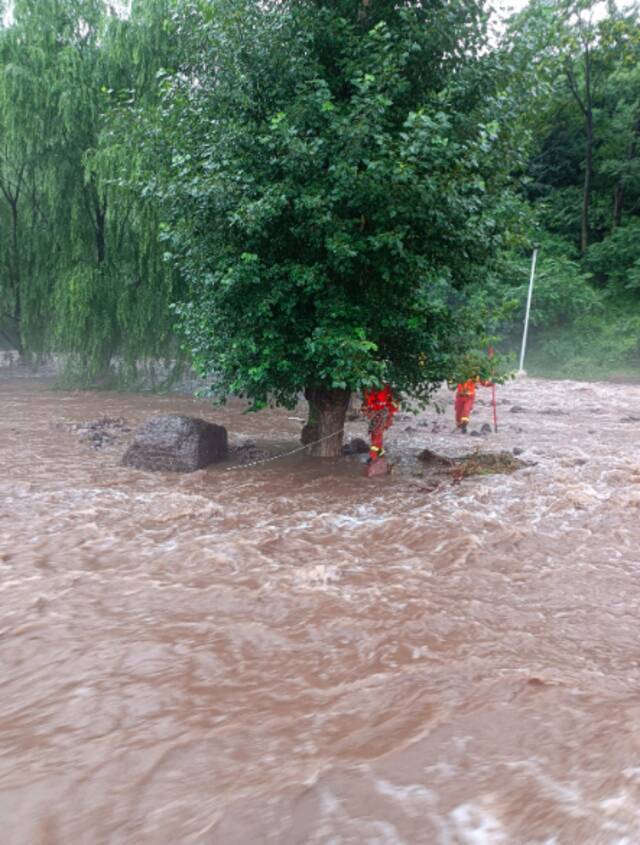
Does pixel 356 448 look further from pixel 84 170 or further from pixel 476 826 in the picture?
pixel 84 170

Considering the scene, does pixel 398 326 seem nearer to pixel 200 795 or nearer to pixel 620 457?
pixel 620 457

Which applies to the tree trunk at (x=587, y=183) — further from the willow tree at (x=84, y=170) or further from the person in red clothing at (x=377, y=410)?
the person in red clothing at (x=377, y=410)

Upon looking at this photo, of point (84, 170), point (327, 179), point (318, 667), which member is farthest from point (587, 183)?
point (318, 667)

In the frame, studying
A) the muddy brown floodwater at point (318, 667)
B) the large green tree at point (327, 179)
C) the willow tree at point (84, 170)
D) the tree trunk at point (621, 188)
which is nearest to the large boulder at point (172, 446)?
the large green tree at point (327, 179)

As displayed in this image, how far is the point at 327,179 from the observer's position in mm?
7387

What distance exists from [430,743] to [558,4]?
35.5 m

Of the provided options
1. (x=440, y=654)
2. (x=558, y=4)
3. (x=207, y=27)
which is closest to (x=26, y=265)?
(x=207, y=27)

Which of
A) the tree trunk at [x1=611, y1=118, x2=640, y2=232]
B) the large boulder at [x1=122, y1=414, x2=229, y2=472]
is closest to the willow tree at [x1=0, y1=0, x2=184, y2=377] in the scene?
the large boulder at [x1=122, y1=414, x2=229, y2=472]

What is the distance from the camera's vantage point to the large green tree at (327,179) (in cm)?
724

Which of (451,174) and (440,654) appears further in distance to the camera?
(451,174)

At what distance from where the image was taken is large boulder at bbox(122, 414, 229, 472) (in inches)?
363

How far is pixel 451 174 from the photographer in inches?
286

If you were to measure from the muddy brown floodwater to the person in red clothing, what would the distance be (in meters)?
1.29

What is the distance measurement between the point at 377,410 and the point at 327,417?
0.74 meters
